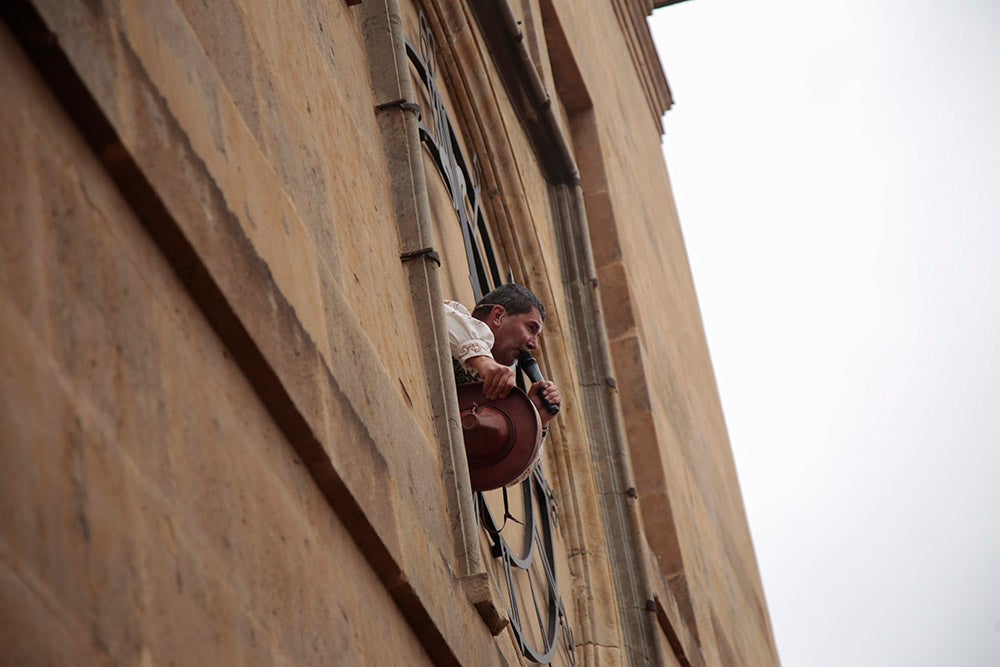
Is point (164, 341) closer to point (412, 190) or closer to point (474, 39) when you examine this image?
point (412, 190)

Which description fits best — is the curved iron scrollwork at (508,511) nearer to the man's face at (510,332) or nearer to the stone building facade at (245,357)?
the stone building facade at (245,357)

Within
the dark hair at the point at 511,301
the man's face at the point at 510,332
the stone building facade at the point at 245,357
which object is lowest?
the stone building facade at the point at 245,357

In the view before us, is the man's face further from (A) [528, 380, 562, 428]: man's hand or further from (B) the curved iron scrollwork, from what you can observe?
(B) the curved iron scrollwork

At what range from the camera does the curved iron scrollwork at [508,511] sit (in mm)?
5316

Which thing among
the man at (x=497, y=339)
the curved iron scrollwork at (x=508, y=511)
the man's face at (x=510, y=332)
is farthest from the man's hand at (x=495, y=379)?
the curved iron scrollwork at (x=508, y=511)

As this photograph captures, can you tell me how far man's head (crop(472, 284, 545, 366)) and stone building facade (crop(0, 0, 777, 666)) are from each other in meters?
0.43

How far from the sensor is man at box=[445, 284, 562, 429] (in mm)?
4609

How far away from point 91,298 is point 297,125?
4.49 ft

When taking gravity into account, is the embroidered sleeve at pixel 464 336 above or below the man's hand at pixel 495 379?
above

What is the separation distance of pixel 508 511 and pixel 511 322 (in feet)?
2.69

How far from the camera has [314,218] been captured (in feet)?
11.6

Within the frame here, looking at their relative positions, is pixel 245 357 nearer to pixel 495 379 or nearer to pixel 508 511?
pixel 495 379

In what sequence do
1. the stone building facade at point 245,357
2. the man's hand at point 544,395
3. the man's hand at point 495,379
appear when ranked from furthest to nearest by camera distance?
the man's hand at point 544,395
the man's hand at point 495,379
the stone building facade at point 245,357

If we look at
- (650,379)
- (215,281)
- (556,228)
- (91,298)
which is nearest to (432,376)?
(215,281)
